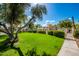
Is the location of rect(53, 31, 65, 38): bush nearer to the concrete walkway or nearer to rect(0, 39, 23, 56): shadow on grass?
the concrete walkway

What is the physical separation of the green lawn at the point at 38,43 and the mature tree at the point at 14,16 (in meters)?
0.10

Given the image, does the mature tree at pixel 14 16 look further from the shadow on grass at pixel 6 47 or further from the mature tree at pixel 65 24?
the mature tree at pixel 65 24

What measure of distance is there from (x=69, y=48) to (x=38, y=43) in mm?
452

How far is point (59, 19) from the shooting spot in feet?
11.1

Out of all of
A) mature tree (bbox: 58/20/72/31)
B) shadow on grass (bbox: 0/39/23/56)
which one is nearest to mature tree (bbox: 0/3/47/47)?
shadow on grass (bbox: 0/39/23/56)

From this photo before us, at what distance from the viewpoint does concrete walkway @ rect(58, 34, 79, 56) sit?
131 inches

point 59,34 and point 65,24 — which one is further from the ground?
point 65,24

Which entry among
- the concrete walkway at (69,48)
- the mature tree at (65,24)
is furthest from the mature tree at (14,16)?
the concrete walkway at (69,48)

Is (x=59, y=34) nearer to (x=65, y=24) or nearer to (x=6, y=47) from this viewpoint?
(x=65, y=24)

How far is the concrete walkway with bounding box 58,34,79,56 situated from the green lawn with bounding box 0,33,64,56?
0.06 m

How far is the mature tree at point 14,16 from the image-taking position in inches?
132

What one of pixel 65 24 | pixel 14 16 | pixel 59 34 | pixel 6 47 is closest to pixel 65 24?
pixel 65 24

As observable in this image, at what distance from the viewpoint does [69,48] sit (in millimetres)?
3365

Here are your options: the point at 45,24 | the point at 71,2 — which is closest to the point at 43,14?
the point at 45,24
